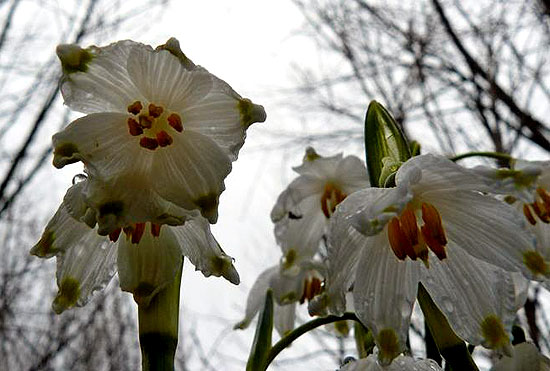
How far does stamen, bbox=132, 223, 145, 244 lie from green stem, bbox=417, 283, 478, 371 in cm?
30

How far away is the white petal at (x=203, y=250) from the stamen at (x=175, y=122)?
10 centimetres

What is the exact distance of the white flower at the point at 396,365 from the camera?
68 cm

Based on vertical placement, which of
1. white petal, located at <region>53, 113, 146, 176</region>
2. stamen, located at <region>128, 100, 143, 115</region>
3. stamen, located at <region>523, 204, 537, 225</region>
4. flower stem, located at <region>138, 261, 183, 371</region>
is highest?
stamen, located at <region>128, 100, 143, 115</region>

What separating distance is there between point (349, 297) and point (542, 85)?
2.85 meters

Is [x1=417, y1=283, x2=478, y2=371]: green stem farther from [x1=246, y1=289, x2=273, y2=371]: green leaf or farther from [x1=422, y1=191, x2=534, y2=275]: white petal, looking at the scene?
[x1=246, y1=289, x2=273, y2=371]: green leaf

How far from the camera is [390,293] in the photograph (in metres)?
0.69

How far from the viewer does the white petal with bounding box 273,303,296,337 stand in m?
1.19

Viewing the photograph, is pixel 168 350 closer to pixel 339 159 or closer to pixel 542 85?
pixel 339 159

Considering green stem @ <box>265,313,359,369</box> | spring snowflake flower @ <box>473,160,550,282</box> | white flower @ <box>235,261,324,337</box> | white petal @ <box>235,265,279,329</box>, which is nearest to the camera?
spring snowflake flower @ <box>473,160,550,282</box>

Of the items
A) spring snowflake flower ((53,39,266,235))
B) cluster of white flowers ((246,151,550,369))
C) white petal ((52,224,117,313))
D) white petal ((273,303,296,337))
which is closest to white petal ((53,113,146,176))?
spring snowflake flower ((53,39,266,235))

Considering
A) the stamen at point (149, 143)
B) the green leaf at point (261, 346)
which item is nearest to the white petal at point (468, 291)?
the green leaf at point (261, 346)

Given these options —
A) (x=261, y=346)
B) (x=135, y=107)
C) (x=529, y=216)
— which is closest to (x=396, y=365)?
(x=261, y=346)

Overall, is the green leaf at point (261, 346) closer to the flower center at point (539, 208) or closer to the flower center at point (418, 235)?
the flower center at point (418, 235)

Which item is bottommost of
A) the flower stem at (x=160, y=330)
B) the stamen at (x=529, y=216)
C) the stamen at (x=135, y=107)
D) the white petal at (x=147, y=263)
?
the flower stem at (x=160, y=330)
